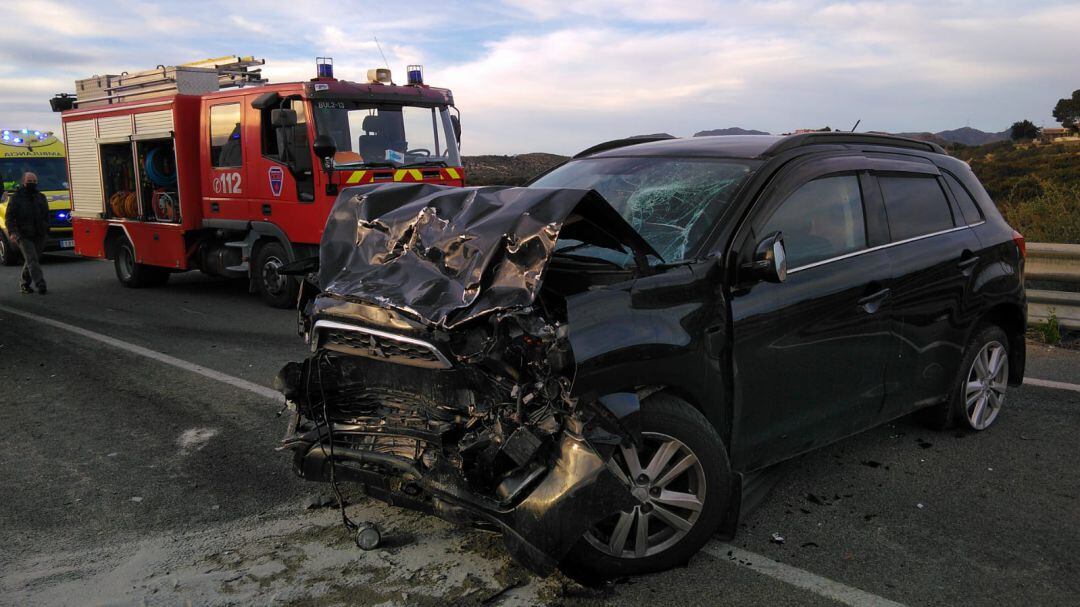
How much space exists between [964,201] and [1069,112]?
46.2 meters

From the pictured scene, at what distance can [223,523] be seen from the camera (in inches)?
158

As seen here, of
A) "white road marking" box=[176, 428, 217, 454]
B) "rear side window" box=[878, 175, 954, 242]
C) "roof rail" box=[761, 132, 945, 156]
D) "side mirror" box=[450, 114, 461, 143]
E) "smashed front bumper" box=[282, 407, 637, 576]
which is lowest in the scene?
"white road marking" box=[176, 428, 217, 454]

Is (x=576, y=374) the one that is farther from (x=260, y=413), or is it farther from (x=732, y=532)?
(x=260, y=413)

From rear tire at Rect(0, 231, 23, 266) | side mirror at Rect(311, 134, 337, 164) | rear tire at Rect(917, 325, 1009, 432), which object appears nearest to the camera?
rear tire at Rect(917, 325, 1009, 432)

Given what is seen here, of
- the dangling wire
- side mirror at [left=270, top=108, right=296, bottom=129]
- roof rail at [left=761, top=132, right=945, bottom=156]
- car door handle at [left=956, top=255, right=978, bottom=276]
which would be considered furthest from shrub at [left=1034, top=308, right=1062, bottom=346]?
side mirror at [left=270, top=108, right=296, bottom=129]

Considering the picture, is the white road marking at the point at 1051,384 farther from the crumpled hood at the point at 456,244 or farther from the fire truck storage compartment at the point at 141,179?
the fire truck storage compartment at the point at 141,179

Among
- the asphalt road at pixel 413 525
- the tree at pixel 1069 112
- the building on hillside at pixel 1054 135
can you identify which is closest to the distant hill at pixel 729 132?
the asphalt road at pixel 413 525

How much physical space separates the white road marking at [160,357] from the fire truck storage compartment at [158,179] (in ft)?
7.34

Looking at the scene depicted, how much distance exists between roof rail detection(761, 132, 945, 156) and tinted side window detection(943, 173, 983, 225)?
273mm

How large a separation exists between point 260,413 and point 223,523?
1855 mm

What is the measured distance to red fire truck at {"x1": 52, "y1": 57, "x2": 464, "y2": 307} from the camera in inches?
388

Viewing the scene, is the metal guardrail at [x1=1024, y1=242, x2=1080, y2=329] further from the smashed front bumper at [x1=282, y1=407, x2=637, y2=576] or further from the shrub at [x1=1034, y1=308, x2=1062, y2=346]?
the smashed front bumper at [x1=282, y1=407, x2=637, y2=576]

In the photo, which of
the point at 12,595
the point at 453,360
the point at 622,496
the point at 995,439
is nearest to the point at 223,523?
the point at 12,595

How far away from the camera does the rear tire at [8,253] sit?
56.7 ft
